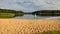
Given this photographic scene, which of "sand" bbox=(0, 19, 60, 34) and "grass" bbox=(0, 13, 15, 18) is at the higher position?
"grass" bbox=(0, 13, 15, 18)

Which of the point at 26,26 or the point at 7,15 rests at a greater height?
the point at 7,15

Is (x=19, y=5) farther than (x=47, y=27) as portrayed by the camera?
Yes

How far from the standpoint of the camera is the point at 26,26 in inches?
90.2

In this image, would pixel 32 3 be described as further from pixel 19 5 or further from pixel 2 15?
pixel 2 15

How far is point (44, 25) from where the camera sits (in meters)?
2.34

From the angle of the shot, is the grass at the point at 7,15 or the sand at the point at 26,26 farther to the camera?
the grass at the point at 7,15

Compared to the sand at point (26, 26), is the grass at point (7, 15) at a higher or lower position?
higher

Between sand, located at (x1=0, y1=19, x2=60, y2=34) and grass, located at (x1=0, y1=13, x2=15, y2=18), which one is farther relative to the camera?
grass, located at (x1=0, y1=13, x2=15, y2=18)

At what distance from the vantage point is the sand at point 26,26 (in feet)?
7.02

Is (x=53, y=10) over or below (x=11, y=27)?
over

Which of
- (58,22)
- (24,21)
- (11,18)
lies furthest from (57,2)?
(11,18)

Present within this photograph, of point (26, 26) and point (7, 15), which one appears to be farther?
point (7, 15)

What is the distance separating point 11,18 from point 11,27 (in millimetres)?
302

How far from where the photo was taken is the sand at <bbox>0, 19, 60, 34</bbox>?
2139 millimetres
